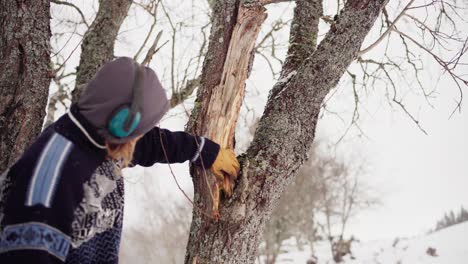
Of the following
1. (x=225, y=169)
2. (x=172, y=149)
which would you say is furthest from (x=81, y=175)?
(x=225, y=169)

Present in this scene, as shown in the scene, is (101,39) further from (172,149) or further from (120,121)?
(120,121)

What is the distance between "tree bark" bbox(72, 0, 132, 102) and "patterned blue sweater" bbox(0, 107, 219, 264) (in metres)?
2.22

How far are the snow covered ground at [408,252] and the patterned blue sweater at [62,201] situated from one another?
1412cm

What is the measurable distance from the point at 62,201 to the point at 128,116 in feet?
1.11

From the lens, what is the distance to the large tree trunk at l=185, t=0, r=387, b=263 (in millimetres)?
1834

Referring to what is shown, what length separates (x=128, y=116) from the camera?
4.16 feet

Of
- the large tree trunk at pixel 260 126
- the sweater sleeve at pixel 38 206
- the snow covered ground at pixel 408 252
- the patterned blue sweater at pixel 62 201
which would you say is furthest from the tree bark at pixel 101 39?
the snow covered ground at pixel 408 252

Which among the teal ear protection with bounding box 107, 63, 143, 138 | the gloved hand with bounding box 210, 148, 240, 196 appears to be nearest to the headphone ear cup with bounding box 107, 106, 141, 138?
the teal ear protection with bounding box 107, 63, 143, 138

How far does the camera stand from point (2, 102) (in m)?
2.26

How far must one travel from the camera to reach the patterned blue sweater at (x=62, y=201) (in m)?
1.14

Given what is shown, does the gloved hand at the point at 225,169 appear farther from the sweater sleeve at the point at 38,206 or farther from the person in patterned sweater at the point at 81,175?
the sweater sleeve at the point at 38,206

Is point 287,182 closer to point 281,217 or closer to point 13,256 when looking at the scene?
point 13,256

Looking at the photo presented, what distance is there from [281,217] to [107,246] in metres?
15.3

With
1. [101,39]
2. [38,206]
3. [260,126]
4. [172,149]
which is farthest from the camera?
[101,39]
